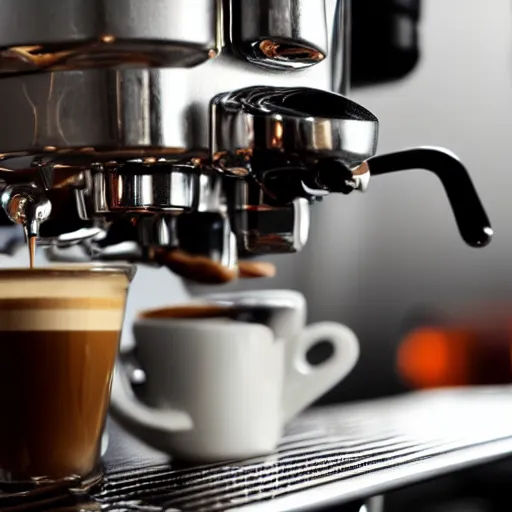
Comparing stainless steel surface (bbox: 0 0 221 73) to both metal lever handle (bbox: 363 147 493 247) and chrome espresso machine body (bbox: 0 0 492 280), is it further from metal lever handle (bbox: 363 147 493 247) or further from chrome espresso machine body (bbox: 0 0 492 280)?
metal lever handle (bbox: 363 147 493 247)

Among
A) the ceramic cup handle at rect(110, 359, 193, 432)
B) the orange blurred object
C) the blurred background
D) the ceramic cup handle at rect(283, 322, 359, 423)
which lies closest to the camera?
the ceramic cup handle at rect(110, 359, 193, 432)

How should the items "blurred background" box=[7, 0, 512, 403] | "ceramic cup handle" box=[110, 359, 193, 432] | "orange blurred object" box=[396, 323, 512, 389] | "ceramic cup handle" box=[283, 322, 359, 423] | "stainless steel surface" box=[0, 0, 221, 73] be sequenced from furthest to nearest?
"orange blurred object" box=[396, 323, 512, 389]
"blurred background" box=[7, 0, 512, 403]
"ceramic cup handle" box=[283, 322, 359, 423]
"ceramic cup handle" box=[110, 359, 193, 432]
"stainless steel surface" box=[0, 0, 221, 73]

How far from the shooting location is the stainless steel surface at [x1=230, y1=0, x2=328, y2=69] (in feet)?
1.56

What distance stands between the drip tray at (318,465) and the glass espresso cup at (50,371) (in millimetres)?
29

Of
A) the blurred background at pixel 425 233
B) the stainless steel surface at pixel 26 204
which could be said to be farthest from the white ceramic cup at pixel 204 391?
the blurred background at pixel 425 233

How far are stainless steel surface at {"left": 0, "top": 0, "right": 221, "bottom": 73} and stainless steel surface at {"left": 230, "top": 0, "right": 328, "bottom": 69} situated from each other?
2cm

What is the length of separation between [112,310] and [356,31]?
0.36 metres

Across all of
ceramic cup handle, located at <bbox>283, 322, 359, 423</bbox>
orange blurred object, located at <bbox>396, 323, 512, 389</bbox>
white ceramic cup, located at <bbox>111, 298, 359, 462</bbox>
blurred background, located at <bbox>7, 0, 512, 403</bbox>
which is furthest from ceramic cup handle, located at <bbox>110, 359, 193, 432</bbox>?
orange blurred object, located at <bbox>396, 323, 512, 389</bbox>

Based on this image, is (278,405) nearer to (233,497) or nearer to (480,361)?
(233,497)

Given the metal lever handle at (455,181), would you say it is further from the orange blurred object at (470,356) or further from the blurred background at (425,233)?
the orange blurred object at (470,356)

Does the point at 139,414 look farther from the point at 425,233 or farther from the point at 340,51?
the point at 425,233

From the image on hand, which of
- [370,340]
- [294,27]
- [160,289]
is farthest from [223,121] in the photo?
[370,340]

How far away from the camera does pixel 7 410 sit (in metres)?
0.50

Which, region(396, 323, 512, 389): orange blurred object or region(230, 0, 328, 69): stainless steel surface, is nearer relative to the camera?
region(230, 0, 328, 69): stainless steel surface
